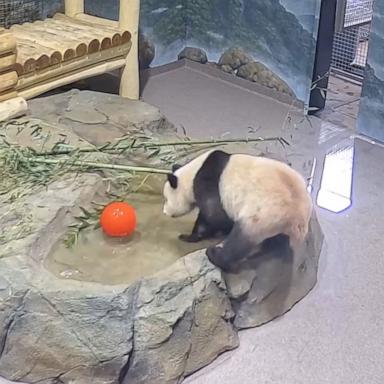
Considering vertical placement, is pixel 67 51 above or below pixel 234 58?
above

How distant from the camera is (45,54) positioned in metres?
3.30

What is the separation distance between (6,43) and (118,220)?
3.34 ft

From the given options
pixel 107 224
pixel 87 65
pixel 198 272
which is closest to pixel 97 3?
pixel 87 65

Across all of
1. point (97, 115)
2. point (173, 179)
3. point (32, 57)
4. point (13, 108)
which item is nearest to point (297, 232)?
point (173, 179)

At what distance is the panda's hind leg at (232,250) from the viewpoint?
88.9 inches

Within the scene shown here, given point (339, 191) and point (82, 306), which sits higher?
point (82, 306)

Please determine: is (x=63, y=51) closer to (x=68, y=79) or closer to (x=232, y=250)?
(x=68, y=79)

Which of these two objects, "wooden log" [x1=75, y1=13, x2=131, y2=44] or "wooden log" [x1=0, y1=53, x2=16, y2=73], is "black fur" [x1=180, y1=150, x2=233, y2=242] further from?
"wooden log" [x1=75, y1=13, x2=131, y2=44]

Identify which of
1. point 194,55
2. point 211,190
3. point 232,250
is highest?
point 211,190

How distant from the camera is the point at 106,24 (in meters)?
3.74

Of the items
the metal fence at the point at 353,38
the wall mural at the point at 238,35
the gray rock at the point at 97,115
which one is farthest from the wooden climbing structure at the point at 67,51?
the metal fence at the point at 353,38

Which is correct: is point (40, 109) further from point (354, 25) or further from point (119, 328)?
point (354, 25)

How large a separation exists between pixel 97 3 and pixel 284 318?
228 cm

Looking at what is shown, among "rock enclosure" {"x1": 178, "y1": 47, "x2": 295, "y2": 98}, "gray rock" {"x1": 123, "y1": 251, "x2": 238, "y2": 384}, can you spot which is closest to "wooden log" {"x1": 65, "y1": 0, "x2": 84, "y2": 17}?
"rock enclosure" {"x1": 178, "y1": 47, "x2": 295, "y2": 98}
